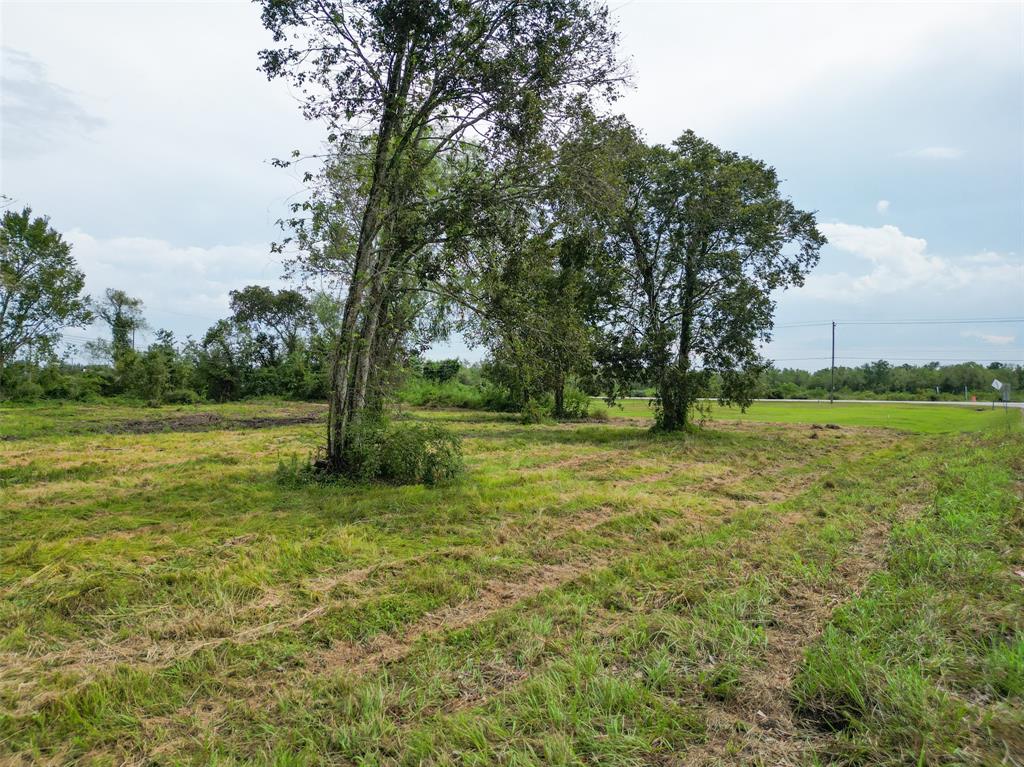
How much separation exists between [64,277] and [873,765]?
113 ft

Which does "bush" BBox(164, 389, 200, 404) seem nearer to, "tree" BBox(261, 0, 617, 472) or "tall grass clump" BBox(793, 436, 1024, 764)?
"tree" BBox(261, 0, 617, 472)

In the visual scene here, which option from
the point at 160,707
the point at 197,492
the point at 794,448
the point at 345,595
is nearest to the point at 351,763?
the point at 160,707

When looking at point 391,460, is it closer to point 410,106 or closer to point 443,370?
point 410,106

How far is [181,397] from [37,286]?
968cm

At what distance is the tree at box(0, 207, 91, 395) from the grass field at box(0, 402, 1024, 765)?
22.4m

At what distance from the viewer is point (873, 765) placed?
2246 millimetres

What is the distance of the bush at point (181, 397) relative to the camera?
31942mm

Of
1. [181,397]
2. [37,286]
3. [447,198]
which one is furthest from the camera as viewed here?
[181,397]

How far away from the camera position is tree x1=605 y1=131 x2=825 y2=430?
55.0ft

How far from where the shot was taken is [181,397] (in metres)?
32.6

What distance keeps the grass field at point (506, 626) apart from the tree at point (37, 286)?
73.6 ft

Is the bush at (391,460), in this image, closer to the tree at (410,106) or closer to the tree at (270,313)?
the tree at (410,106)

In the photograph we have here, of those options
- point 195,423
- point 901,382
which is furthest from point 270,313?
point 901,382

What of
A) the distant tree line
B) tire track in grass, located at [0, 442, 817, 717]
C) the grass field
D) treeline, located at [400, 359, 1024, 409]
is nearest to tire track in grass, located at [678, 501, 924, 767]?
the grass field
